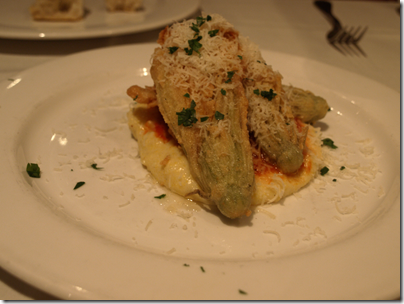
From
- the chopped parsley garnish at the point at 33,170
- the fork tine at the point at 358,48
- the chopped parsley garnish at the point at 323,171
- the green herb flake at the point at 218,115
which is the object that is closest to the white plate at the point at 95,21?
the chopped parsley garnish at the point at 33,170

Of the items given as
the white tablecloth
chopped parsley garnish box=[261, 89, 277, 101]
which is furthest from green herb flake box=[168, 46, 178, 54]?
the white tablecloth

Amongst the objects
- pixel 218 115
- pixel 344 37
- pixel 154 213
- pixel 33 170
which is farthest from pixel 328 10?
pixel 33 170

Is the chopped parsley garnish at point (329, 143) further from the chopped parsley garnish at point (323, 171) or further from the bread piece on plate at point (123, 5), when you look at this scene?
the bread piece on plate at point (123, 5)

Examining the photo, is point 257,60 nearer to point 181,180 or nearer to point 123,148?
point 181,180

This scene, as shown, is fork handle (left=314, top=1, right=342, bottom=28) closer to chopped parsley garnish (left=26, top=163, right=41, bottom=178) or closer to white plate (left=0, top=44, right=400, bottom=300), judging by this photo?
white plate (left=0, top=44, right=400, bottom=300)

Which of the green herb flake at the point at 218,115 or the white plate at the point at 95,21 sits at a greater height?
the green herb flake at the point at 218,115

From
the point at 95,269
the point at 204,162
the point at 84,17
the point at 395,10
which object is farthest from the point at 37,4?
the point at 395,10

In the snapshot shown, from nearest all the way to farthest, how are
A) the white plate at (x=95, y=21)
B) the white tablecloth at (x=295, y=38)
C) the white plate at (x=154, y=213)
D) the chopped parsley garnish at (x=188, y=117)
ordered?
the white plate at (x=154, y=213) → the chopped parsley garnish at (x=188, y=117) → the white plate at (x=95, y=21) → the white tablecloth at (x=295, y=38)
